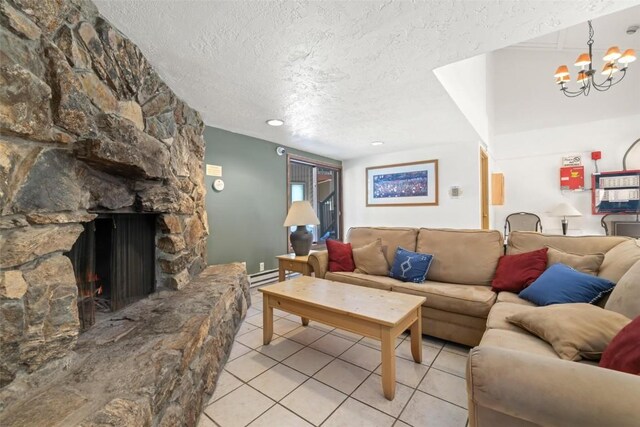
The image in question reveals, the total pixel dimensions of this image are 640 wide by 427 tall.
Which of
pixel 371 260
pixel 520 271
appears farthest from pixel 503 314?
pixel 371 260

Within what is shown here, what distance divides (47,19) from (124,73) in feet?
1.55

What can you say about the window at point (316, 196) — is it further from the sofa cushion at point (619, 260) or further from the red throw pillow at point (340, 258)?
the sofa cushion at point (619, 260)

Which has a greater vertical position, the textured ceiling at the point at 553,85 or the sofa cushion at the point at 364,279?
the textured ceiling at the point at 553,85

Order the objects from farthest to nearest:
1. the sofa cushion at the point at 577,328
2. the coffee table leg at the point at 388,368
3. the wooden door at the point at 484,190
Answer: the wooden door at the point at 484,190, the coffee table leg at the point at 388,368, the sofa cushion at the point at 577,328

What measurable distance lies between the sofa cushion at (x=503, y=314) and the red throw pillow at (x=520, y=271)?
33cm

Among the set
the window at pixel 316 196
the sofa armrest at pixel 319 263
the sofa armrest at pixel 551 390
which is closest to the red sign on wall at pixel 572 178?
the window at pixel 316 196

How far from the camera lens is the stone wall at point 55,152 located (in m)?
0.89

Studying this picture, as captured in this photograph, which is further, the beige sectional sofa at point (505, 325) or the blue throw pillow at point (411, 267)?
the blue throw pillow at point (411, 267)

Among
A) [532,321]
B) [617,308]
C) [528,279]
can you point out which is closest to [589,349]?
[532,321]

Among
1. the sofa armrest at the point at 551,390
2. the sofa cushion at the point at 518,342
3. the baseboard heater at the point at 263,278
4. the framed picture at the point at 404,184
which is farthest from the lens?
the framed picture at the point at 404,184

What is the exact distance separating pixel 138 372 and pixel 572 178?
6.66 m

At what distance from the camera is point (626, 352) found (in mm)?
902

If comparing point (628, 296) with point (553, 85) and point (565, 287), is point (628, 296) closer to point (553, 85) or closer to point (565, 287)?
point (565, 287)

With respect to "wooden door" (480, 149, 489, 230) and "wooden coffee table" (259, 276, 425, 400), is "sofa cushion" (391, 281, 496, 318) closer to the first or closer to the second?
"wooden coffee table" (259, 276, 425, 400)
